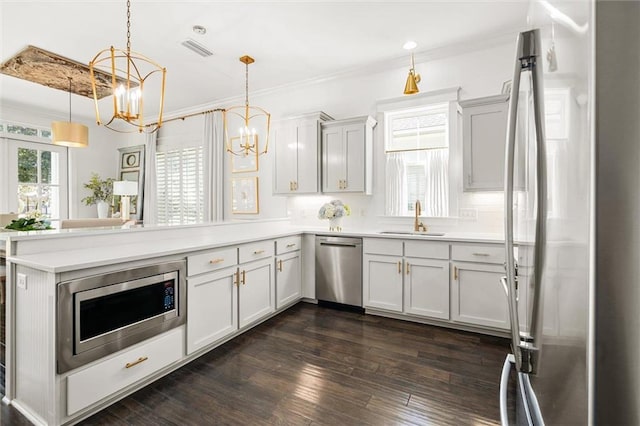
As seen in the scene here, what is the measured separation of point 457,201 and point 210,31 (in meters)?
3.45

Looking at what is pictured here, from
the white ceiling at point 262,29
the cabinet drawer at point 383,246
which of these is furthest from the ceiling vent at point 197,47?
the cabinet drawer at point 383,246

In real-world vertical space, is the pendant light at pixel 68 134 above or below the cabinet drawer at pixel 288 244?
above

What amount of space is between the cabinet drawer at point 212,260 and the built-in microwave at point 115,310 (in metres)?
0.09

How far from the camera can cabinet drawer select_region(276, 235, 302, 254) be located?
3492 millimetres

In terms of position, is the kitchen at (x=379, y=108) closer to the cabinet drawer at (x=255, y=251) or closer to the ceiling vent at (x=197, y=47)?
the cabinet drawer at (x=255, y=251)

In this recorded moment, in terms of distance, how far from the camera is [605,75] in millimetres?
385

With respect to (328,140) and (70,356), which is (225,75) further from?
(70,356)

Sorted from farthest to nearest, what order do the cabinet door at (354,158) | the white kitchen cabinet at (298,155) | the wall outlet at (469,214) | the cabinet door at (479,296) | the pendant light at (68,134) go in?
the pendant light at (68,134)
the white kitchen cabinet at (298,155)
the cabinet door at (354,158)
the wall outlet at (469,214)
the cabinet door at (479,296)

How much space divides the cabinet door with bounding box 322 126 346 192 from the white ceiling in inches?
38.7

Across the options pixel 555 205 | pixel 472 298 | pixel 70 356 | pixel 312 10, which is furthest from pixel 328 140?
pixel 555 205

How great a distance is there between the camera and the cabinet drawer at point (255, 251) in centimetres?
292

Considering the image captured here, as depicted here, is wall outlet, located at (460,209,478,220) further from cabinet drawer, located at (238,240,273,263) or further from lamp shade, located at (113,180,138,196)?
lamp shade, located at (113,180,138,196)

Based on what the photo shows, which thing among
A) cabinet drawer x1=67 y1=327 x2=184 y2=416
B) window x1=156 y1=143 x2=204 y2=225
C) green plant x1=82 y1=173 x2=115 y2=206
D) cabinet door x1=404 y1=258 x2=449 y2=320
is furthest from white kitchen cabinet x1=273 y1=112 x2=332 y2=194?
green plant x1=82 y1=173 x2=115 y2=206

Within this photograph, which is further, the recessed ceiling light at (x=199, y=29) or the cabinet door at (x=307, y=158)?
the cabinet door at (x=307, y=158)
